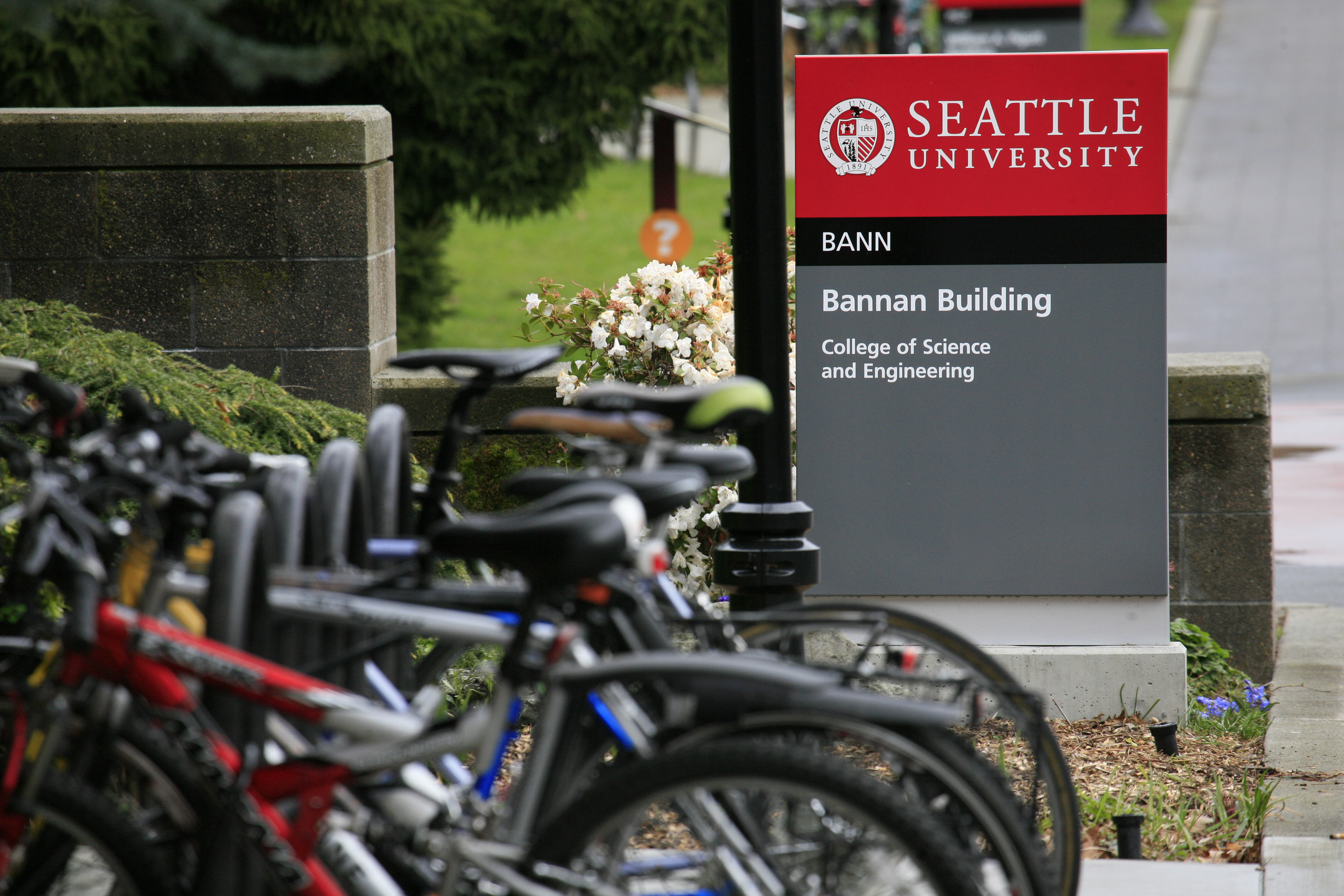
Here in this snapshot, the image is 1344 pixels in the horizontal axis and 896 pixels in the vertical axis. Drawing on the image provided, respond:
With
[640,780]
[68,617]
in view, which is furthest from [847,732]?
[68,617]

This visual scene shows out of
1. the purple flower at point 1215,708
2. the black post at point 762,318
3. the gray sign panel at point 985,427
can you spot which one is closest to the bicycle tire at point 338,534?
the black post at point 762,318

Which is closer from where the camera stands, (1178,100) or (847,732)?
(847,732)

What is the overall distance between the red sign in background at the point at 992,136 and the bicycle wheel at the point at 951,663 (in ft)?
6.47

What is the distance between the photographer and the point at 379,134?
18.3ft

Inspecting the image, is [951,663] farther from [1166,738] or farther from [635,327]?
[635,327]

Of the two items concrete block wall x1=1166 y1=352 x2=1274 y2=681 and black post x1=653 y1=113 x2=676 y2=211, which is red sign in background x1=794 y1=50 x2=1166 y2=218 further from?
black post x1=653 y1=113 x2=676 y2=211

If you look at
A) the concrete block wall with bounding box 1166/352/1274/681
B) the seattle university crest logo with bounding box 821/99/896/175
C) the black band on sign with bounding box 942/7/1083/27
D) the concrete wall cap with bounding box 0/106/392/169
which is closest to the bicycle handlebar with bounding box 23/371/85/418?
the seattle university crest logo with bounding box 821/99/896/175

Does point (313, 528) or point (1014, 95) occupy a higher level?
point (1014, 95)

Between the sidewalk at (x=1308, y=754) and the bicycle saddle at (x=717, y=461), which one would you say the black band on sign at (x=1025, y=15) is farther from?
the bicycle saddle at (x=717, y=461)

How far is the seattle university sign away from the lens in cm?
482

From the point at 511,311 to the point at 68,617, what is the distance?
1355 cm

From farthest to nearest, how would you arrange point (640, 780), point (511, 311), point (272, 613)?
point (511, 311), point (272, 613), point (640, 780)

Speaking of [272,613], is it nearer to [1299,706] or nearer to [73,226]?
[73,226]

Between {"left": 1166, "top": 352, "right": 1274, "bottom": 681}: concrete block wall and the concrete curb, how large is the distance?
16.0 m
